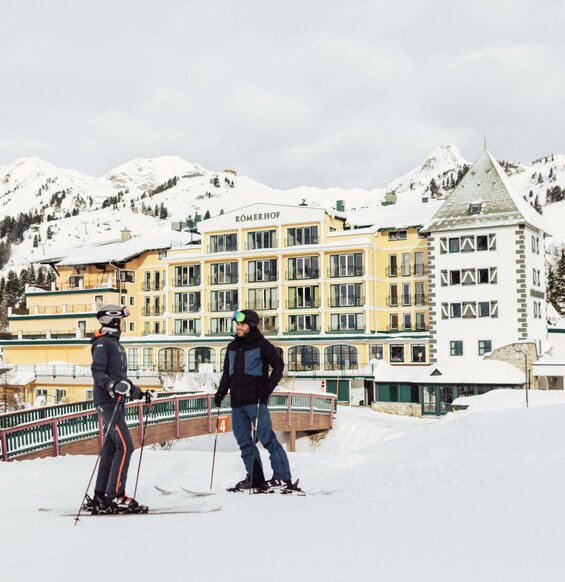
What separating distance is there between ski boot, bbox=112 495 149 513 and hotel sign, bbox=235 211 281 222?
5300 cm

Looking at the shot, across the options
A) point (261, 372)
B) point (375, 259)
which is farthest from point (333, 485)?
point (375, 259)

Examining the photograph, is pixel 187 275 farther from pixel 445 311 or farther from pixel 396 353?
pixel 445 311

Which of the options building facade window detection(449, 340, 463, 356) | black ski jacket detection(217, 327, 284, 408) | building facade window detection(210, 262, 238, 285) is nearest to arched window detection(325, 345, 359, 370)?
building facade window detection(449, 340, 463, 356)

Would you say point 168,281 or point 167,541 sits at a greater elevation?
point 168,281

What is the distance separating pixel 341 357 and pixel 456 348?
9.07m

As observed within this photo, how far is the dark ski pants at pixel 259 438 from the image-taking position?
8.36m

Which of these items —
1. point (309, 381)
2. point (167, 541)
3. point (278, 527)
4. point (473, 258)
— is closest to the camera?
point (167, 541)

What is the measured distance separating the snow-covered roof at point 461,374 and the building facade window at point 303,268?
33.8ft

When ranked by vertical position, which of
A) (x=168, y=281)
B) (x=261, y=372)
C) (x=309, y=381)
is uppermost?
(x=168, y=281)

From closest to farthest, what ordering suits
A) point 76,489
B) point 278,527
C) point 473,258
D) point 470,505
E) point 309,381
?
point 278,527 < point 470,505 < point 76,489 < point 473,258 < point 309,381

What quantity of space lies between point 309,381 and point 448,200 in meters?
17.0

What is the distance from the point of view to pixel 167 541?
557cm


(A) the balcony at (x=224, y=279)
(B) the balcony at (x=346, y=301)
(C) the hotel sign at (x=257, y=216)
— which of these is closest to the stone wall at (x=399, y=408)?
(B) the balcony at (x=346, y=301)

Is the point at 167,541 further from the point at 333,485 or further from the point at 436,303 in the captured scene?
the point at 436,303
